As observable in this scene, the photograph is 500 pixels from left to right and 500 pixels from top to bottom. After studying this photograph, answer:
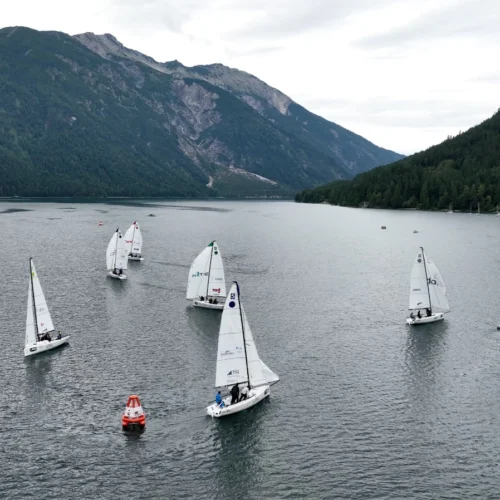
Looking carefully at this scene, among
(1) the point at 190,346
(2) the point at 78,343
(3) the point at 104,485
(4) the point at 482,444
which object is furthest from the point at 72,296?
(4) the point at 482,444

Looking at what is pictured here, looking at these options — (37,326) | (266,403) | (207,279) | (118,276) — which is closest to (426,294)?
(207,279)

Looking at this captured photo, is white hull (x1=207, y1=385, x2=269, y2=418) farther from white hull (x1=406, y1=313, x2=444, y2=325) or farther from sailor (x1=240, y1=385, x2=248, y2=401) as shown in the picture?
white hull (x1=406, y1=313, x2=444, y2=325)

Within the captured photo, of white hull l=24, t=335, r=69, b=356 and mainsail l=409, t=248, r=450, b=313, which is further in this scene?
mainsail l=409, t=248, r=450, b=313

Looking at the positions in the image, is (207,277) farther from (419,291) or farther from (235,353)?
(235,353)

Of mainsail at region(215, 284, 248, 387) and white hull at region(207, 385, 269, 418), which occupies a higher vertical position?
mainsail at region(215, 284, 248, 387)

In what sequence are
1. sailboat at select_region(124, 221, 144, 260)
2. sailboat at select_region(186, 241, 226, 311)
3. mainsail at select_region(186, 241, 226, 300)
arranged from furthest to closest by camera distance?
sailboat at select_region(124, 221, 144, 260) → mainsail at select_region(186, 241, 226, 300) → sailboat at select_region(186, 241, 226, 311)

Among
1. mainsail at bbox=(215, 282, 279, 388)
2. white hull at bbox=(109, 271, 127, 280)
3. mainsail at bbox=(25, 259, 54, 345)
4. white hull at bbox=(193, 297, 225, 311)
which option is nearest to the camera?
mainsail at bbox=(215, 282, 279, 388)

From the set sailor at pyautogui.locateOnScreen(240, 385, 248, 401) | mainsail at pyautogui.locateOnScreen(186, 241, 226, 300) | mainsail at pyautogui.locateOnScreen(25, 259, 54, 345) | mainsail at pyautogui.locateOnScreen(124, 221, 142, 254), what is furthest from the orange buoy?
mainsail at pyautogui.locateOnScreen(124, 221, 142, 254)

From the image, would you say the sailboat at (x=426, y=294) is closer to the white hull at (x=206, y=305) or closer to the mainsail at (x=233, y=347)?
the white hull at (x=206, y=305)
